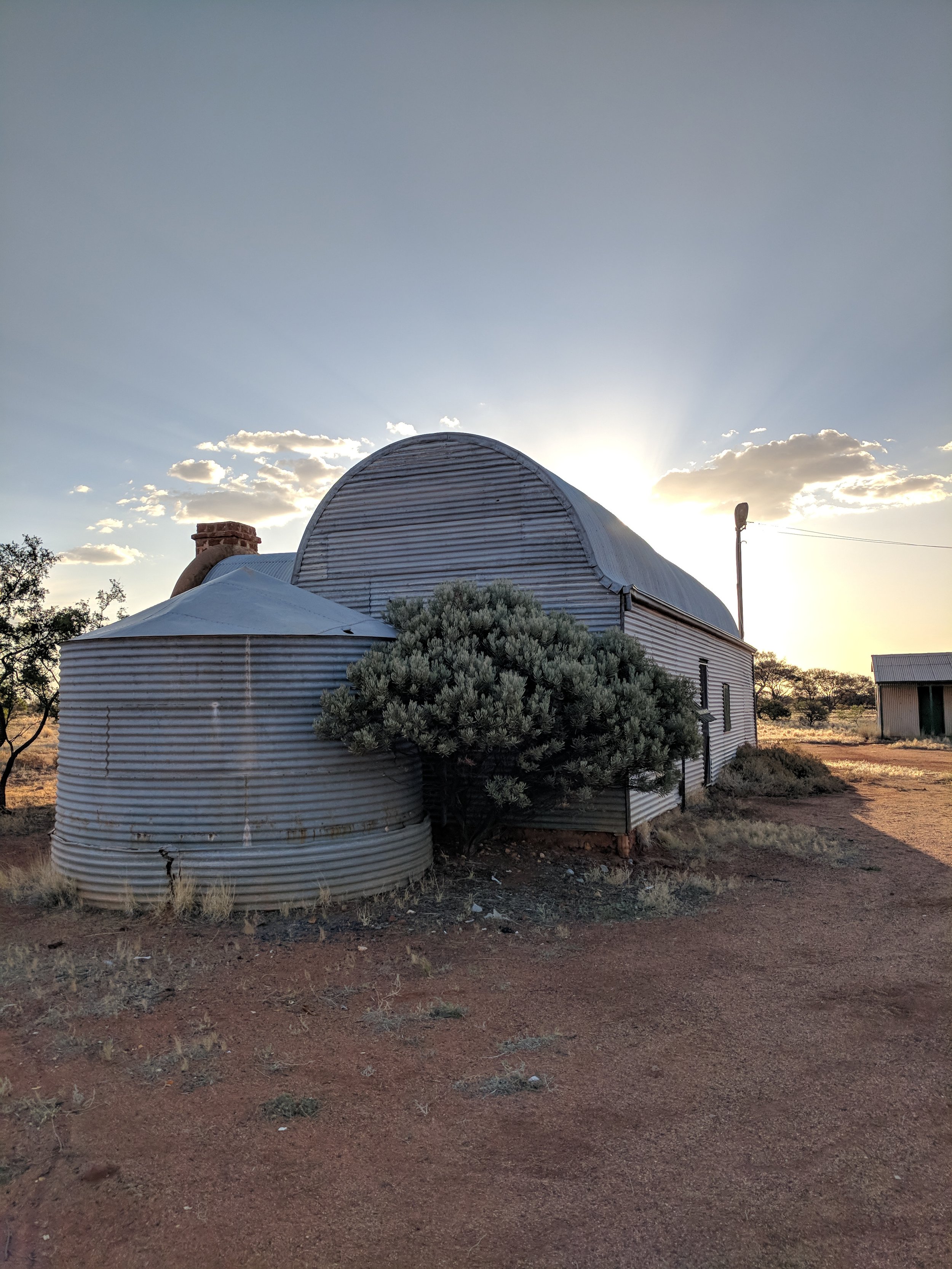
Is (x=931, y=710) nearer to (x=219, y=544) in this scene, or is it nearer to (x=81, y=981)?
(x=219, y=544)

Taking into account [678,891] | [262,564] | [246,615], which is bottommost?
[678,891]

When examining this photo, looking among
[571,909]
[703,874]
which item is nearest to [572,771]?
[571,909]

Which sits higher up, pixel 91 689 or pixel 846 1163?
pixel 91 689

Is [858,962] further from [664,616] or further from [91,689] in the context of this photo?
[91,689]

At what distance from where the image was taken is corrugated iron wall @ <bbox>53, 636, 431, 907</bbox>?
8570 mm

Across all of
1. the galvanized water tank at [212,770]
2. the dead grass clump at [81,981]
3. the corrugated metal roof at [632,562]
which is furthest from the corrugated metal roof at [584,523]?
the dead grass clump at [81,981]

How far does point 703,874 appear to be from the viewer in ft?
34.3

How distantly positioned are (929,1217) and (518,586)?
30.6 feet

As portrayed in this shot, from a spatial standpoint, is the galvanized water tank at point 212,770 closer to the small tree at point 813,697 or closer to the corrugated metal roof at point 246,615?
the corrugated metal roof at point 246,615

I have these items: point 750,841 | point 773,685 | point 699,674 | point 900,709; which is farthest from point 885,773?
point 773,685

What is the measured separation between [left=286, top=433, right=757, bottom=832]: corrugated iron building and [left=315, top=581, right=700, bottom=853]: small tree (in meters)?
1.25

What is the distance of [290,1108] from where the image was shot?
454cm

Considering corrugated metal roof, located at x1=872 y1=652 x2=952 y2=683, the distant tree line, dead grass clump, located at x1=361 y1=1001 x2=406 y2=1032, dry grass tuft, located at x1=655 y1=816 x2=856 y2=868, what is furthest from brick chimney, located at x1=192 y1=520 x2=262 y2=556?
the distant tree line

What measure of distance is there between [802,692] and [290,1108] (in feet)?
173
